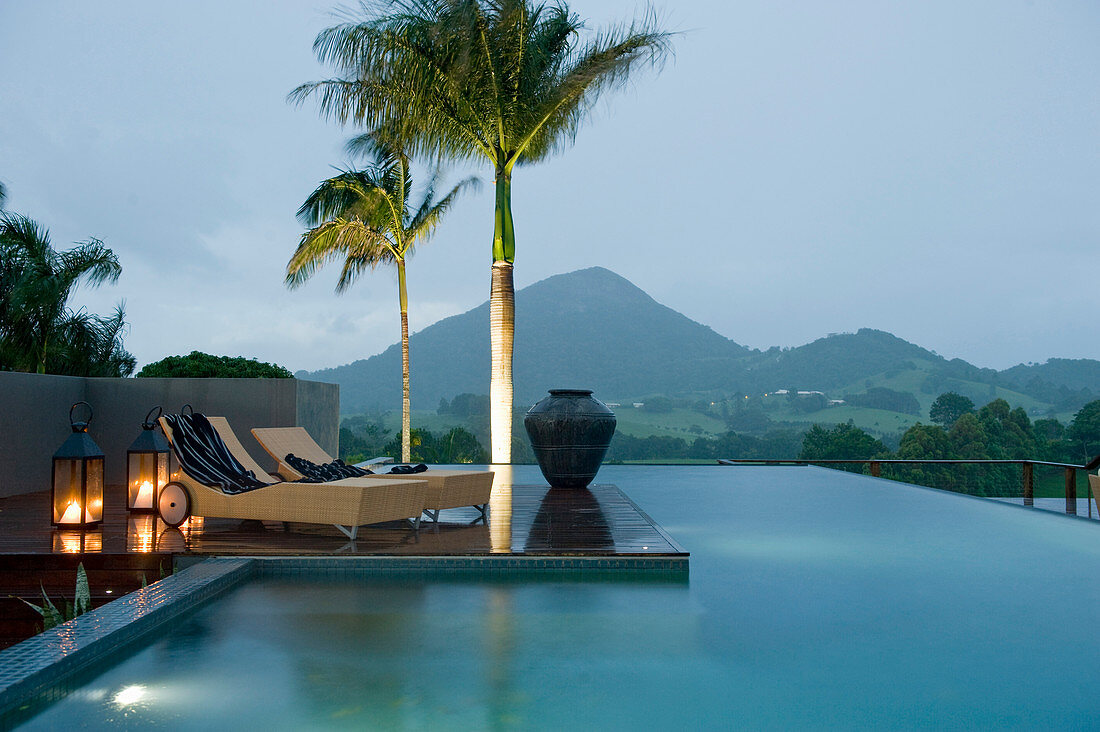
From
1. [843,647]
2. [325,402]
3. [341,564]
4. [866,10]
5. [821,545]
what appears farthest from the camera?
[866,10]

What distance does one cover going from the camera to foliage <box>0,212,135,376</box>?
16.7 m

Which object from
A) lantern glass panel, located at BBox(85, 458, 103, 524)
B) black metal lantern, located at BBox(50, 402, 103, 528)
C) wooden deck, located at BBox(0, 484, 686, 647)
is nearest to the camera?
wooden deck, located at BBox(0, 484, 686, 647)

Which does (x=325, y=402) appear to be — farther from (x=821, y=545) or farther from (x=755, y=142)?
(x=755, y=142)

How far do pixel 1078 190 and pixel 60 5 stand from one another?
64822mm

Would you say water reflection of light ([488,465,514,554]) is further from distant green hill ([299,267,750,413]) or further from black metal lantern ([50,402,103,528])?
distant green hill ([299,267,750,413])

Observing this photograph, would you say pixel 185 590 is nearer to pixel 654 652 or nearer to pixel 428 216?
pixel 654 652

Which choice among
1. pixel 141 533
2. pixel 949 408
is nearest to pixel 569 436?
pixel 141 533

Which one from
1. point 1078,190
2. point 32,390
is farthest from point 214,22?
point 1078,190

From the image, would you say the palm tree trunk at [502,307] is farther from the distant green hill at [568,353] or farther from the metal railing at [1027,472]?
the distant green hill at [568,353]

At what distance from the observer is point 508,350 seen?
44.1ft

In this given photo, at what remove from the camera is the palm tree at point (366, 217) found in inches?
699

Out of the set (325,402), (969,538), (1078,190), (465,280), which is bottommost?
(969,538)

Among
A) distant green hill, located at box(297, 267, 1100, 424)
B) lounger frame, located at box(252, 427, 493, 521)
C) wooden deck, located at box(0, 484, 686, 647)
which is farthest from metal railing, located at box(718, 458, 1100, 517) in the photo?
distant green hill, located at box(297, 267, 1100, 424)

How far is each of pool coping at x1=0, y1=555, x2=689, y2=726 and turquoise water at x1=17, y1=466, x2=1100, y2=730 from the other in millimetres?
112
